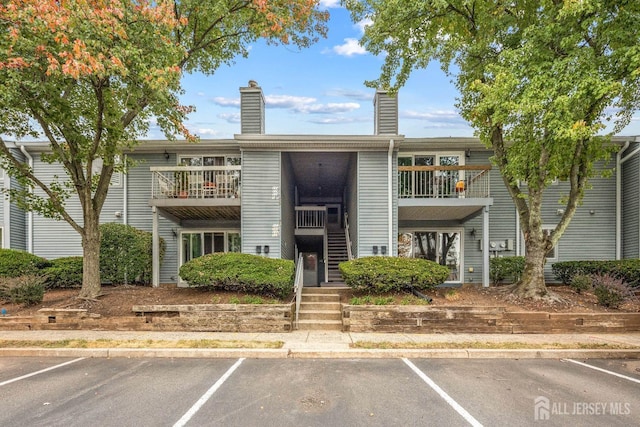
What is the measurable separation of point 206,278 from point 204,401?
4.37 m

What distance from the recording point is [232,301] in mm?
7918

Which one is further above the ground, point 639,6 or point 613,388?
point 639,6

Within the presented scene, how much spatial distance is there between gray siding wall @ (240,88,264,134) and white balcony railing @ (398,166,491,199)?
4.96 metres

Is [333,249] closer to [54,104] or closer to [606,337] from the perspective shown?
[606,337]

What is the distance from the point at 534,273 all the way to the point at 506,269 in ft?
9.27

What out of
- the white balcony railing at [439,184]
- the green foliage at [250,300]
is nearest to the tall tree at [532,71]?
the white balcony railing at [439,184]

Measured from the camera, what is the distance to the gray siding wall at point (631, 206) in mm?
11570

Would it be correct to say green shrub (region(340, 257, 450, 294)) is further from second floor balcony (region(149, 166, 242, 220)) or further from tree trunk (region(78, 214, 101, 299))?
tree trunk (region(78, 214, 101, 299))

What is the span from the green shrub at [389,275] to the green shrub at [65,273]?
842cm

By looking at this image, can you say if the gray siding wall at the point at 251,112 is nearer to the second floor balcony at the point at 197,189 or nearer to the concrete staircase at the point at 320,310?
the second floor balcony at the point at 197,189

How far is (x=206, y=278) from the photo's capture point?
27.1ft

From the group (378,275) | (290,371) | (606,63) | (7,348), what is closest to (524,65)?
(606,63)

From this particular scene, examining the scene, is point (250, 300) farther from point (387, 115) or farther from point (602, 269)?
point (602, 269)

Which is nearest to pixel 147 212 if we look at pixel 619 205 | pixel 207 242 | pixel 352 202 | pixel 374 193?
pixel 207 242
